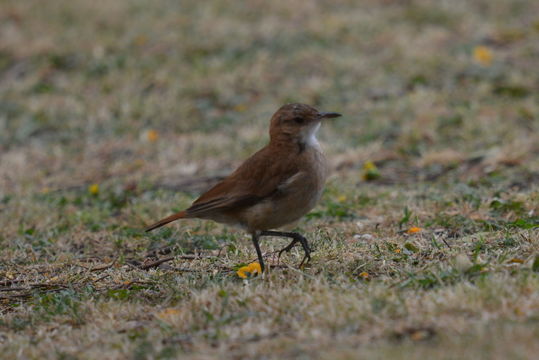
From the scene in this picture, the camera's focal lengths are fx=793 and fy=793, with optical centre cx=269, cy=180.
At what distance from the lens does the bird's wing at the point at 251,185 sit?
16.0ft

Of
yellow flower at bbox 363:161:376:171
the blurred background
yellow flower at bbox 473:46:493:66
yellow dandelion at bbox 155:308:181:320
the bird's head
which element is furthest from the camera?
yellow flower at bbox 473:46:493:66

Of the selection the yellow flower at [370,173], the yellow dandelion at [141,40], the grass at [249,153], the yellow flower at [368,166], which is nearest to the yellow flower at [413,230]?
the grass at [249,153]

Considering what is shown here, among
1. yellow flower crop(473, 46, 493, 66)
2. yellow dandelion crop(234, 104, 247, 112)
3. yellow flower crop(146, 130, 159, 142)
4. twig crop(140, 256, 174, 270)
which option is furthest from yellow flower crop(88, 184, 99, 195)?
yellow flower crop(473, 46, 493, 66)

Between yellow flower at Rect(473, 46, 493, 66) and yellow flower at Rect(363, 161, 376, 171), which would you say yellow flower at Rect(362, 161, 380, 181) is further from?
yellow flower at Rect(473, 46, 493, 66)

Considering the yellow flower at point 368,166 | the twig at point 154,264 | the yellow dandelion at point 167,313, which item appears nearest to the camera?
the yellow dandelion at point 167,313

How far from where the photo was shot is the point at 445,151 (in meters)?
7.91

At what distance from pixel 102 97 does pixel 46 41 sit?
1.90m

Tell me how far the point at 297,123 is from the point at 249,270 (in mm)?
1015

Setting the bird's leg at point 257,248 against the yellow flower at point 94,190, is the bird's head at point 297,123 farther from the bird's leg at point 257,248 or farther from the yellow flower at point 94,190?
the yellow flower at point 94,190

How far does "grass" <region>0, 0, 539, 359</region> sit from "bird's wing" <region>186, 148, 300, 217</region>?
42cm

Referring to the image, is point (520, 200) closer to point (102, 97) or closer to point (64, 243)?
point (64, 243)

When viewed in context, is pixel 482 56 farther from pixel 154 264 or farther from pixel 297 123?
pixel 154 264

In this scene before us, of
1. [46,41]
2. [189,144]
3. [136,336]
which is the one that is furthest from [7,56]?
[136,336]

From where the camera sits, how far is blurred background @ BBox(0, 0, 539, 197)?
8.33 metres
